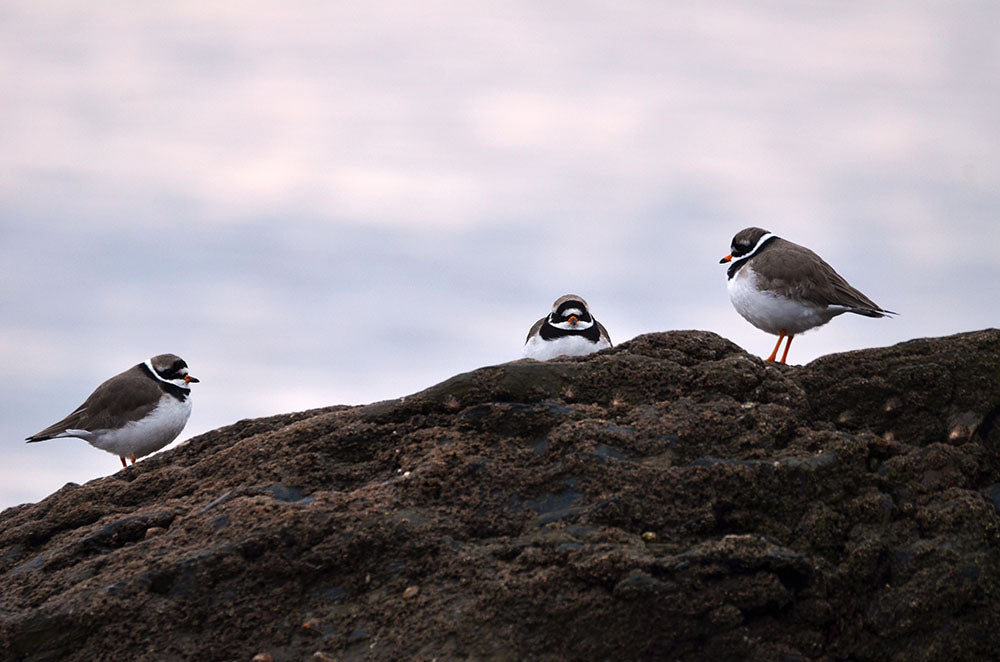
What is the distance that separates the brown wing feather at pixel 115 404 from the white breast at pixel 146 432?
0.37 ft

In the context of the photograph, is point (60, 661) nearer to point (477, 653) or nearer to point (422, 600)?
point (422, 600)

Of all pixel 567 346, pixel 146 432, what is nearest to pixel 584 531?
pixel 567 346

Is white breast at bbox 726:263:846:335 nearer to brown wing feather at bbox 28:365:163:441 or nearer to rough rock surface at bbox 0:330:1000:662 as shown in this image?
rough rock surface at bbox 0:330:1000:662

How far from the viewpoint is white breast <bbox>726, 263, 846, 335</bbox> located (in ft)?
43.4

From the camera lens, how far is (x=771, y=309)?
527 inches

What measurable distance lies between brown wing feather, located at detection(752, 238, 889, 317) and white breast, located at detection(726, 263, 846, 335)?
12cm

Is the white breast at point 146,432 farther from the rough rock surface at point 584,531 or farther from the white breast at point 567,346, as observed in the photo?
the rough rock surface at point 584,531

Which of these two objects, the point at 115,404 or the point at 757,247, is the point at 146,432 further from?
the point at 757,247

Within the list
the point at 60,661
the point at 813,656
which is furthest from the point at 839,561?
the point at 60,661

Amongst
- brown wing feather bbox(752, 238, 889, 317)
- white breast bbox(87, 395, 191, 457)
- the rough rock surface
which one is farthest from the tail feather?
white breast bbox(87, 395, 191, 457)

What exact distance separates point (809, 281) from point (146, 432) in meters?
Answer: 10.3

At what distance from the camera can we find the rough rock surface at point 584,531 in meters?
5.91

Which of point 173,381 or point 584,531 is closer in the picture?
point 584,531

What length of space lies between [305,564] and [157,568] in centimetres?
109
